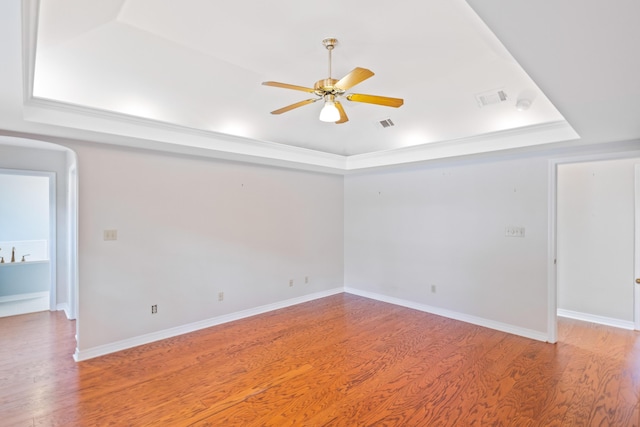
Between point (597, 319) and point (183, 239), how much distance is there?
225 inches

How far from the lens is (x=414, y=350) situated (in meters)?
3.50

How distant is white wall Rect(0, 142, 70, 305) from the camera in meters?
4.38

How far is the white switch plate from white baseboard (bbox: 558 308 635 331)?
67.7 inches

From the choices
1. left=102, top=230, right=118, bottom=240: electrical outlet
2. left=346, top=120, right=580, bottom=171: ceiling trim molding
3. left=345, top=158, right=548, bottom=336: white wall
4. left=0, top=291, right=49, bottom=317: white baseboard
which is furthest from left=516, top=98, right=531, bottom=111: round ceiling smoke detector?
left=0, top=291, right=49, bottom=317: white baseboard

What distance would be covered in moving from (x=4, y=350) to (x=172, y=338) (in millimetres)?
1686

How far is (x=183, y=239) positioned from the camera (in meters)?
4.01

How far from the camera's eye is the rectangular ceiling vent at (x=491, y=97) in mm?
3236

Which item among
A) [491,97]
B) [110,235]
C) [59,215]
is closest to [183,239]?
[110,235]

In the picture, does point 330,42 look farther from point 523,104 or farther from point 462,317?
point 462,317

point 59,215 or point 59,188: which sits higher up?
point 59,188

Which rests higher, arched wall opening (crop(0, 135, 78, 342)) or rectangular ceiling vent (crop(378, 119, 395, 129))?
rectangular ceiling vent (crop(378, 119, 395, 129))

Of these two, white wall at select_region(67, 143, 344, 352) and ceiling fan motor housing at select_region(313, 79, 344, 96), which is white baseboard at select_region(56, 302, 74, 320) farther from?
ceiling fan motor housing at select_region(313, 79, 344, 96)

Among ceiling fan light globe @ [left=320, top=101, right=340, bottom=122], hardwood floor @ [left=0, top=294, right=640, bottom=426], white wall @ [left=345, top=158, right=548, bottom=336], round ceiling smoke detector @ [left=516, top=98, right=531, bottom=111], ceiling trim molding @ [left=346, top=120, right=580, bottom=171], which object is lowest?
hardwood floor @ [left=0, top=294, right=640, bottom=426]

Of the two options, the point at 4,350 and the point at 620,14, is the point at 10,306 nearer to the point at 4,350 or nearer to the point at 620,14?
the point at 4,350
